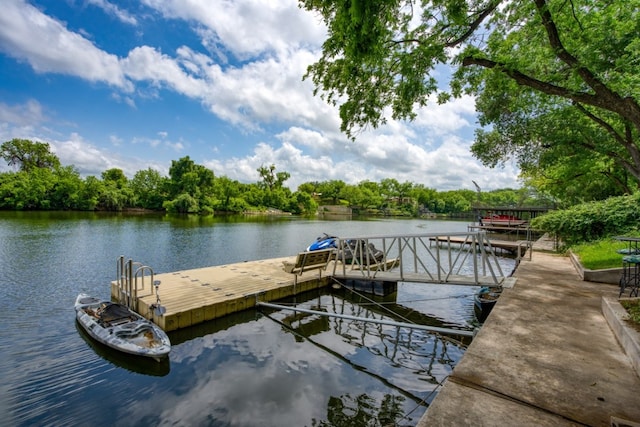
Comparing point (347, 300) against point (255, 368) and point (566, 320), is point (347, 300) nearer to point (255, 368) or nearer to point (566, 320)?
point (255, 368)

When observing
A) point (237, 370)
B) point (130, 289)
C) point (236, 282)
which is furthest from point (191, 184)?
point (237, 370)

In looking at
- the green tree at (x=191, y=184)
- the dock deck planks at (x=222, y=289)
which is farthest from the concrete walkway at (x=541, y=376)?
the green tree at (x=191, y=184)

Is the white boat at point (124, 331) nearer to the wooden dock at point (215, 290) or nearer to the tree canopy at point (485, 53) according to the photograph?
the wooden dock at point (215, 290)

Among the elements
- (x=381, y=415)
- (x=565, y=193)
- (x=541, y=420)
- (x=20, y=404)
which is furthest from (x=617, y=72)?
(x=565, y=193)

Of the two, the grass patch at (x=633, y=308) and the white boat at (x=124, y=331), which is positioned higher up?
the grass patch at (x=633, y=308)

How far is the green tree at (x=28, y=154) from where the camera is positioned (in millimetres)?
72688

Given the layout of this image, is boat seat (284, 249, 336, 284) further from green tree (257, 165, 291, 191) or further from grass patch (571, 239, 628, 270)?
green tree (257, 165, 291, 191)

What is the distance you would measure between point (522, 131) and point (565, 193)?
15528 mm

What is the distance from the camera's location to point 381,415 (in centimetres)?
464

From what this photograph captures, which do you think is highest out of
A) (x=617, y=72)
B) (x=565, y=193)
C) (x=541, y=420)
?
(x=617, y=72)

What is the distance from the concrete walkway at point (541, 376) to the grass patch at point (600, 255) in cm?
379

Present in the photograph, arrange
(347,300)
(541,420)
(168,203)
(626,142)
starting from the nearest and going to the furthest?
(541,420) < (347,300) < (626,142) < (168,203)

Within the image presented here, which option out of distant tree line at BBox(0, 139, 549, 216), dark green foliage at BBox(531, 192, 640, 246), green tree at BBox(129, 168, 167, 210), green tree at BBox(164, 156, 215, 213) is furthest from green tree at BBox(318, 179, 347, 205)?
dark green foliage at BBox(531, 192, 640, 246)

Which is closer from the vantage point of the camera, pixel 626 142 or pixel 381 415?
pixel 381 415
